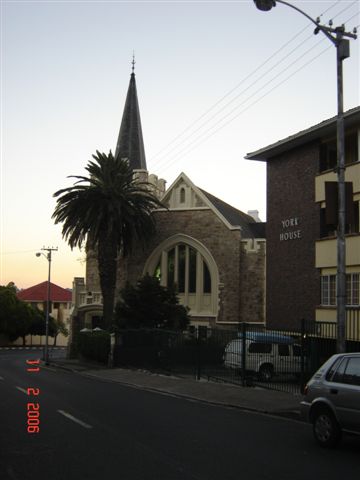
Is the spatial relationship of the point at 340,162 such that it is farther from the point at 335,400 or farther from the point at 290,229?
the point at 290,229

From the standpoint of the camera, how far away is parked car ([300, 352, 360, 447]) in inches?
368

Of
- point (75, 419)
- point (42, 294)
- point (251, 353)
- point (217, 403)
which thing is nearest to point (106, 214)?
point (251, 353)

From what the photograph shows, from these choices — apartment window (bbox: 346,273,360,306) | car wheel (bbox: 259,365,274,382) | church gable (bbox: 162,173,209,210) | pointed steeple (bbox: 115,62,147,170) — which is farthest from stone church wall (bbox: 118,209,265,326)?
car wheel (bbox: 259,365,274,382)

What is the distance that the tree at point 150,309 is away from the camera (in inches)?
1430

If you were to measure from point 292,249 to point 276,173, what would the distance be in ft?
13.5

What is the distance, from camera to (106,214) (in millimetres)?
40250

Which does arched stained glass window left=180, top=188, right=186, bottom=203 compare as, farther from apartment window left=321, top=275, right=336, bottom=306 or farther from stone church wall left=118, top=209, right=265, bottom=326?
apartment window left=321, top=275, right=336, bottom=306

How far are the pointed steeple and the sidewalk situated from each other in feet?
92.4

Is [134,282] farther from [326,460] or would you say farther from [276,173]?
[326,460]

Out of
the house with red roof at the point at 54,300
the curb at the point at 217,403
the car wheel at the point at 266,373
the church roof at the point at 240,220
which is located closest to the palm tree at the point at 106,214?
the church roof at the point at 240,220

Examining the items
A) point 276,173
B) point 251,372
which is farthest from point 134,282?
point 251,372

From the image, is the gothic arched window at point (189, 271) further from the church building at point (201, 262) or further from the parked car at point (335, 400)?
the parked car at point (335, 400)

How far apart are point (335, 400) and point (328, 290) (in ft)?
59.4

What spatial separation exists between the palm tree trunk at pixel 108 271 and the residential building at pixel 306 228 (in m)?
12.3
